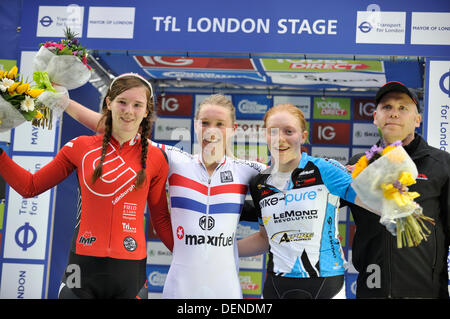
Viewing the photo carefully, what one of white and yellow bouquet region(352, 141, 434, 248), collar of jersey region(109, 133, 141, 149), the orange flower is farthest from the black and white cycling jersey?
collar of jersey region(109, 133, 141, 149)

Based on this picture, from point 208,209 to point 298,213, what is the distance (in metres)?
0.48

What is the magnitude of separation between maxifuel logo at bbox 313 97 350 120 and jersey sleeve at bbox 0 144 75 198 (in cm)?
409

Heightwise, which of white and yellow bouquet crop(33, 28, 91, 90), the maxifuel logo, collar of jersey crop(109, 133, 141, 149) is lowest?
collar of jersey crop(109, 133, 141, 149)

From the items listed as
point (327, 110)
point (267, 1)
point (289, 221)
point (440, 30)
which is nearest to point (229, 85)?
point (327, 110)

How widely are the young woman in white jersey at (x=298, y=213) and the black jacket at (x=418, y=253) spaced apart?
0.66 feet

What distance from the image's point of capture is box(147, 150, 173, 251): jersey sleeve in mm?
2814

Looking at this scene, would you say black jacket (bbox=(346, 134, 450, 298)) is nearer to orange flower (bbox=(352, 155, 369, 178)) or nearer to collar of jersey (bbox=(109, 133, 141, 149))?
orange flower (bbox=(352, 155, 369, 178))

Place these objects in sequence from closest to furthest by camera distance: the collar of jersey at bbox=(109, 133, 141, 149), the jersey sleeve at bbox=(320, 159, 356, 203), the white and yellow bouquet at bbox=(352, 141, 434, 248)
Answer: the white and yellow bouquet at bbox=(352, 141, 434, 248)
the jersey sleeve at bbox=(320, 159, 356, 203)
the collar of jersey at bbox=(109, 133, 141, 149)

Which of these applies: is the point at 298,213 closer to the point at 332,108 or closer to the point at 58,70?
the point at 58,70

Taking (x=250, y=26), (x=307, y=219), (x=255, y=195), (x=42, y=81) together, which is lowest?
(x=307, y=219)

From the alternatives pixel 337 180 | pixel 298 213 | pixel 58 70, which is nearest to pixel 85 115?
pixel 58 70

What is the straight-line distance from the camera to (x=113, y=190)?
261 cm

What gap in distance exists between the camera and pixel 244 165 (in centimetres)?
297

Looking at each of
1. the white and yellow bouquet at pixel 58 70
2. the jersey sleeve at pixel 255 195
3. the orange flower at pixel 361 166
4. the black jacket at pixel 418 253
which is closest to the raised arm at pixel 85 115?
the white and yellow bouquet at pixel 58 70
